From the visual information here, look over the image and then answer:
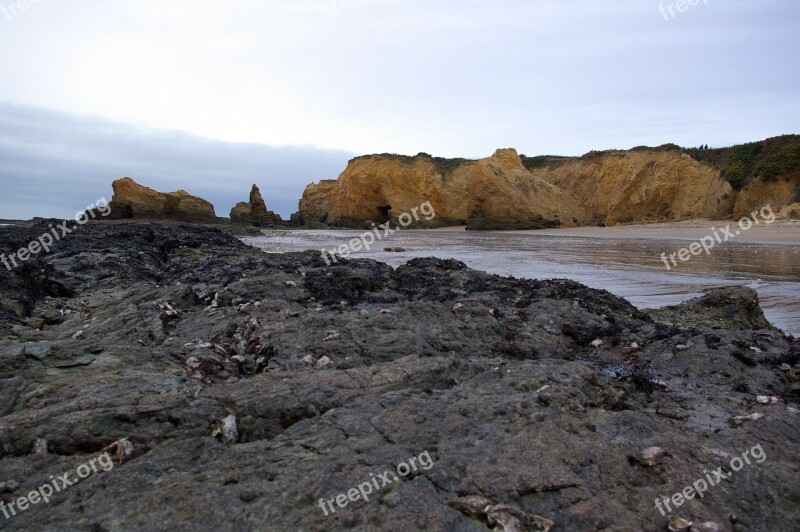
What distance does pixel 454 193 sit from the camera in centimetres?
4997

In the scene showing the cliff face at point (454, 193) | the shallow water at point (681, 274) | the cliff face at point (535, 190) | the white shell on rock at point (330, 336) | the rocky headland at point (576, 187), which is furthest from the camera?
the cliff face at point (454, 193)

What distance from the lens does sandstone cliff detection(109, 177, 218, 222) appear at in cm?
4494

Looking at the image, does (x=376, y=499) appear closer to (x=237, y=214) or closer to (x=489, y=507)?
(x=489, y=507)

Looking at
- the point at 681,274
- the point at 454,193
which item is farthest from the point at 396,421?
the point at 454,193

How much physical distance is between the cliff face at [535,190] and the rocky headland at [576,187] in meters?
0.09

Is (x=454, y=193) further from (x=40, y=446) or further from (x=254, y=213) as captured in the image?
(x=40, y=446)

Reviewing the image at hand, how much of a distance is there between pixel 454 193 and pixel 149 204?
28040 millimetres

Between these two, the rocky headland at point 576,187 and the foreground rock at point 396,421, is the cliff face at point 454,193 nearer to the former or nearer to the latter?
the rocky headland at point 576,187

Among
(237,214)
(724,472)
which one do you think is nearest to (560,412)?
(724,472)

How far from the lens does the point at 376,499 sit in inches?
84.0

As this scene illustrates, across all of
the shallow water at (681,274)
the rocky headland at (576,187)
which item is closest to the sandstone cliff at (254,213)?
the rocky headland at (576,187)

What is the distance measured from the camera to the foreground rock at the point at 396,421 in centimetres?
211

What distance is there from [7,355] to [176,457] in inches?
67.5

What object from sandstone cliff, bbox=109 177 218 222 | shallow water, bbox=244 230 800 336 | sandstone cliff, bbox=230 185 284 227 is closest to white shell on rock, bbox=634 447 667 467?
shallow water, bbox=244 230 800 336
